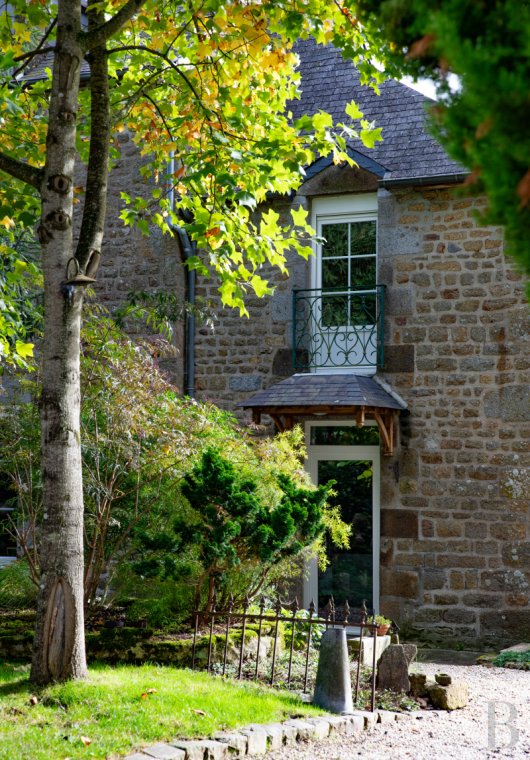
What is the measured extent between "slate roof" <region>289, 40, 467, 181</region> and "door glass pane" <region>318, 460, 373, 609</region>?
3.46 metres

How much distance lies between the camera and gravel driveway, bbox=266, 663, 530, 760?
552 cm

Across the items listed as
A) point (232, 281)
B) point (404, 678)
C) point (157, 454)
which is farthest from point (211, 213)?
point (404, 678)

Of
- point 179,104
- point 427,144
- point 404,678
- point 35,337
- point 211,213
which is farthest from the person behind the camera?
point 35,337

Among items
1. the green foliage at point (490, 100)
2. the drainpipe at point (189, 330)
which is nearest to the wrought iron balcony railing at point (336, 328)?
the drainpipe at point (189, 330)

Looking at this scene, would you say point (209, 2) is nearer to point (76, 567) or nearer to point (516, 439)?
point (76, 567)

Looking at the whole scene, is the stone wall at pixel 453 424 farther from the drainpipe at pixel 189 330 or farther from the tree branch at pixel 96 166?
the tree branch at pixel 96 166

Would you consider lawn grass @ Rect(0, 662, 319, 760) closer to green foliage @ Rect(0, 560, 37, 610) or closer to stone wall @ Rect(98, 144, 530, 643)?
green foliage @ Rect(0, 560, 37, 610)

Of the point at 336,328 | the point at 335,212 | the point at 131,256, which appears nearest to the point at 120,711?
the point at 336,328

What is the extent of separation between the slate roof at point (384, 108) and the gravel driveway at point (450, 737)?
5717mm

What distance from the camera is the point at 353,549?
1103cm

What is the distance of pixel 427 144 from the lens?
1087 centimetres

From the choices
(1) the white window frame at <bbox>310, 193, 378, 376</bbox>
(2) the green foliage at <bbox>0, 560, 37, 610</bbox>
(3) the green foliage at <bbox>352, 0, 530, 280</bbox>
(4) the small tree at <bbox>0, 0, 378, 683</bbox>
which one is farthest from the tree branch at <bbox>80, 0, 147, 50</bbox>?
(1) the white window frame at <bbox>310, 193, 378, 376</bbox>

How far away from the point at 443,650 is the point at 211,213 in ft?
17.7

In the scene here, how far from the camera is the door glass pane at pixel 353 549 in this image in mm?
10938
